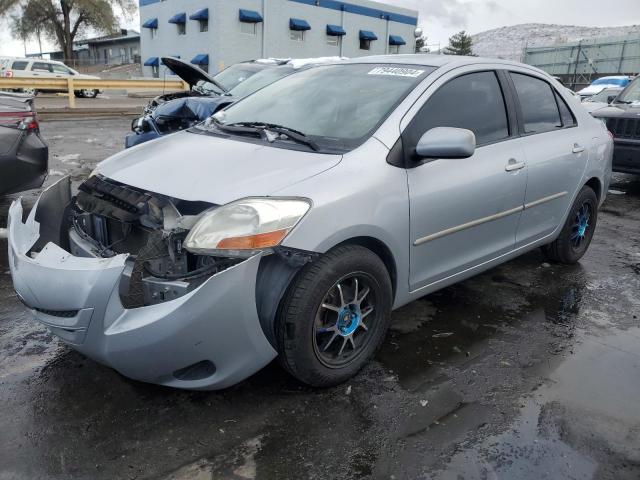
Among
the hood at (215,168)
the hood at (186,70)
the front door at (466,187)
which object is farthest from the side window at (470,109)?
the hood at (186,70)

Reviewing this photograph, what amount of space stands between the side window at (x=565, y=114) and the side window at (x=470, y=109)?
35.1 inches

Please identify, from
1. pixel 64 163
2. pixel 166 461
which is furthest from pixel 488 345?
pixel 64 163

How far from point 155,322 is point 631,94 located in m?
9.17

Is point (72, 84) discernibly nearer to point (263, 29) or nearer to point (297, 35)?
point (263, 29)

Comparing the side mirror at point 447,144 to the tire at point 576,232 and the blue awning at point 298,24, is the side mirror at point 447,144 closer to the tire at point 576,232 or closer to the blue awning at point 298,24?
the tire at point 576,232

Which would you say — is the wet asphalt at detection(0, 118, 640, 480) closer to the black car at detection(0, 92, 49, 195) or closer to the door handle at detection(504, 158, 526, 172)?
the door handle at detection(504, 158, 526, 172)

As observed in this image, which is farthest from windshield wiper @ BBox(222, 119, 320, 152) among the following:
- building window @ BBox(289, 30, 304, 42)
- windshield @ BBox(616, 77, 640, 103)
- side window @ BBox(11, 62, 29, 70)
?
building window @ BBox(289, 30, 304, 42)

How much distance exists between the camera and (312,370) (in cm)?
263

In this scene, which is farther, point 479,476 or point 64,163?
point 64,163

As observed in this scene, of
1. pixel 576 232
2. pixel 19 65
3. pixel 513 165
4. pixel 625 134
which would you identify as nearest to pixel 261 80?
pixel 576 232

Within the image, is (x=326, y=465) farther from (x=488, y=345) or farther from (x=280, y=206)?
(x=488, y=345)

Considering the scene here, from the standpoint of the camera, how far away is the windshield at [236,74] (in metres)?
9.20

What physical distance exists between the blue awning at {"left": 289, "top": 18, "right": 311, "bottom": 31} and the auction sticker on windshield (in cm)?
3163

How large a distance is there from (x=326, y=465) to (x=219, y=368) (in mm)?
623
